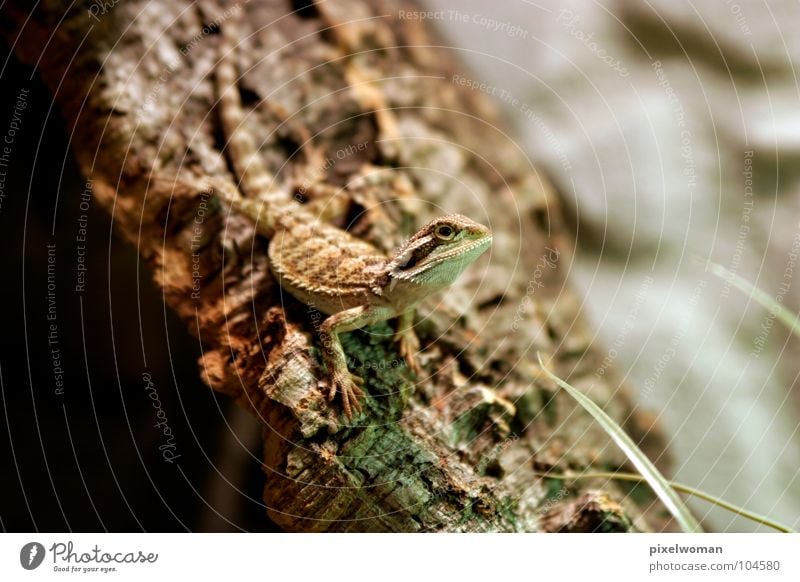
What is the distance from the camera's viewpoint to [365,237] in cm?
193

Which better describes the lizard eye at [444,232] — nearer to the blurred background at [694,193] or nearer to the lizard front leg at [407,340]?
the lizard front leg at [407,340]

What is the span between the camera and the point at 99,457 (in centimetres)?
167

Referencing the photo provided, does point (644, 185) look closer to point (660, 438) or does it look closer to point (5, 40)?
point (660, 438)

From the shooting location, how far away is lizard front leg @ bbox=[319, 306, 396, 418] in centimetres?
152

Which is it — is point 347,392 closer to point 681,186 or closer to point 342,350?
point 342,350

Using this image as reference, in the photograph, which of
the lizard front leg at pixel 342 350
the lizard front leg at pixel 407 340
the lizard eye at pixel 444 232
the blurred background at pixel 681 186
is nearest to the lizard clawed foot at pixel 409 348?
the lizard front leg at pixel 407 340

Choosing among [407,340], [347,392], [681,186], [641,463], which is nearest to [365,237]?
[407,340]

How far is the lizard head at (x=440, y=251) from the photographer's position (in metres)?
1.55

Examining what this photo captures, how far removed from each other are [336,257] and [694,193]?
1.39 meters

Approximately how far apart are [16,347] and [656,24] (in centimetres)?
231

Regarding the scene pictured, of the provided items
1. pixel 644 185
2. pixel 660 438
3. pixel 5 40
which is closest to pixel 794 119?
pixel 644 185
